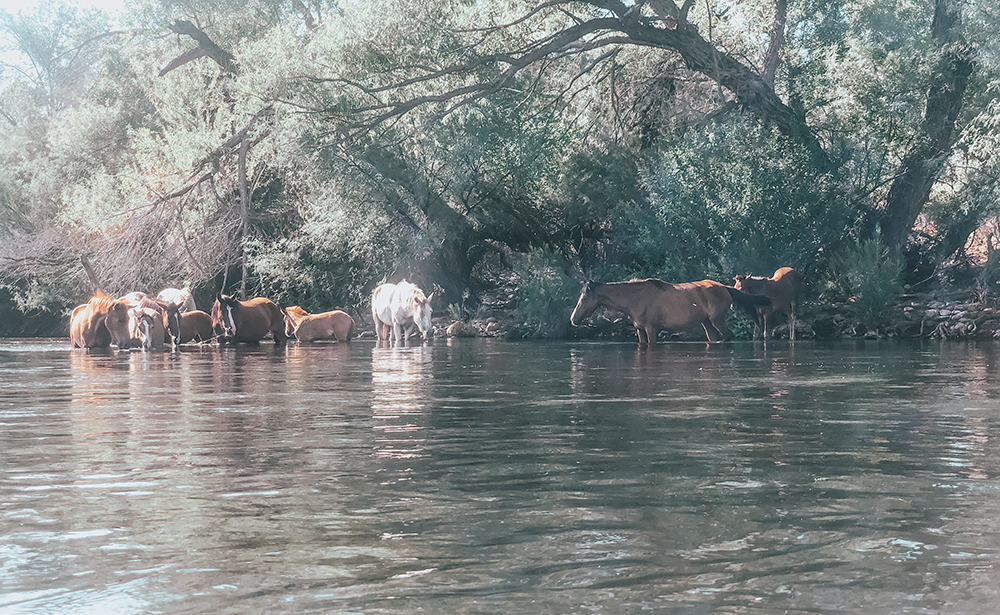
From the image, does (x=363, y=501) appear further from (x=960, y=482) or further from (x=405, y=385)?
(x=405, y=385)

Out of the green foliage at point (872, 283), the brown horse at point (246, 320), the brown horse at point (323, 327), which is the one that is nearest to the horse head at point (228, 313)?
the brown horse at point (246, 320)

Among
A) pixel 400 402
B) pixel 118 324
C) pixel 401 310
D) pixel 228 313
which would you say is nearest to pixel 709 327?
pixel 401 310

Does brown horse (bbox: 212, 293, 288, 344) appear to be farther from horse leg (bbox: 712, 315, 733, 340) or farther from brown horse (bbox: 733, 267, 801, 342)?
brown horse (bbox: 733, 267, 801, 342)

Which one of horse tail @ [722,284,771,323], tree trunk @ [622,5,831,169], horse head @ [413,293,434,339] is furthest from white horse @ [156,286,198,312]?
horse tail @ [722,284,771,323]

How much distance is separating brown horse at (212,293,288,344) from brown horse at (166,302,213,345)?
25cm

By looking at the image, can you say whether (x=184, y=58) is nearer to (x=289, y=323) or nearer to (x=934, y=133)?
(x=289, y=323)

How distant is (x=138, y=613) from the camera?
4457mm

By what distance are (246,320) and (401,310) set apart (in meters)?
3.94

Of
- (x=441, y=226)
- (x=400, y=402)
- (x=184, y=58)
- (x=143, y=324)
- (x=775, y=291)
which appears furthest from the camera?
(x=184, y=58)

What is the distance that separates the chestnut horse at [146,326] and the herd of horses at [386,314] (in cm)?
2

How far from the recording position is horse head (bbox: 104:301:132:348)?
98.1 ft

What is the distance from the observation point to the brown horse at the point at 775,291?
30.4 meters

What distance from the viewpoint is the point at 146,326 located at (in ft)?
97.5

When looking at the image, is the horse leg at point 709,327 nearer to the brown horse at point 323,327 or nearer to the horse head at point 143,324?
the brown horse at point 323,327
